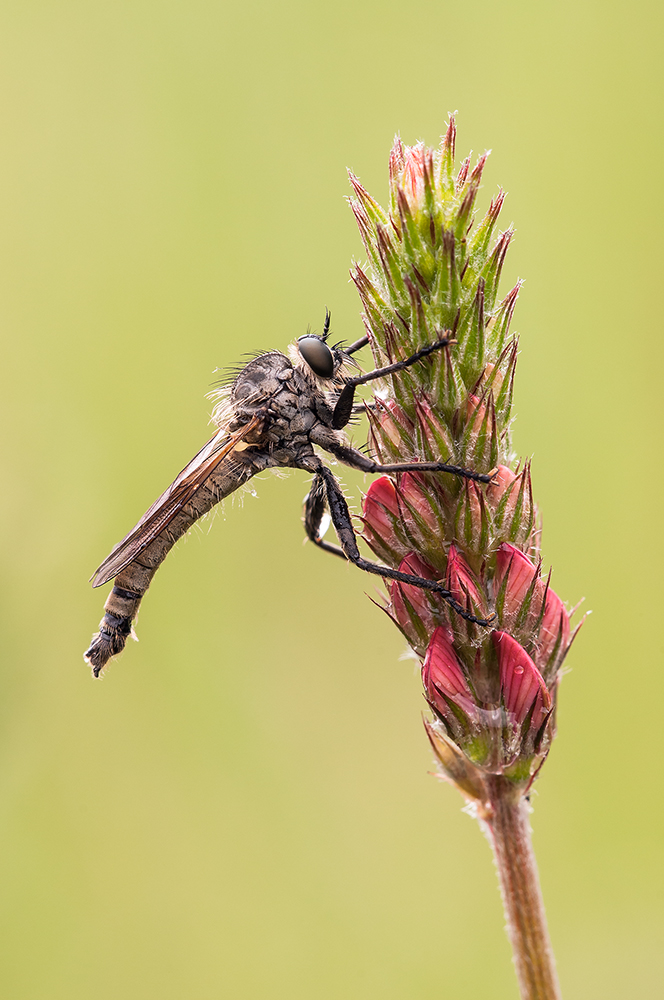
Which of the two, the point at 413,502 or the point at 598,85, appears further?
the point at 598,85

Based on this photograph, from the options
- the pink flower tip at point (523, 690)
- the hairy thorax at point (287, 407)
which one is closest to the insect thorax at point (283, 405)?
the hairy thorax at point (287, 407)

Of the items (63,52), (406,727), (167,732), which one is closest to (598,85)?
(63,52)

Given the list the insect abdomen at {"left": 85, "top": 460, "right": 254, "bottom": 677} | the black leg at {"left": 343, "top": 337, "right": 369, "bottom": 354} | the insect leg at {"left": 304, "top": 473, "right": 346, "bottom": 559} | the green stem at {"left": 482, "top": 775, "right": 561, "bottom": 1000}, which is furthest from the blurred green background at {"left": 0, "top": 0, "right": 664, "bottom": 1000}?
the green stem at {"left": 482, "top": 775, "right": 561, "bottom": 1000}

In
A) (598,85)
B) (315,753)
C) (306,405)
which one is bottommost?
(315,753)

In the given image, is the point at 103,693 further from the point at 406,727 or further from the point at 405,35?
the point at 405,35

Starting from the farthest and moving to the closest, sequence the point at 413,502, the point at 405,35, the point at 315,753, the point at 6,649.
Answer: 1. the point at 405,35
2. the point at 315,753
3. the point at 6,649
4. the point at 413,502

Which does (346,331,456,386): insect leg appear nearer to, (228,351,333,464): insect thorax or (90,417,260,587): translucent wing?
(228,351,333,464): insect thorax
